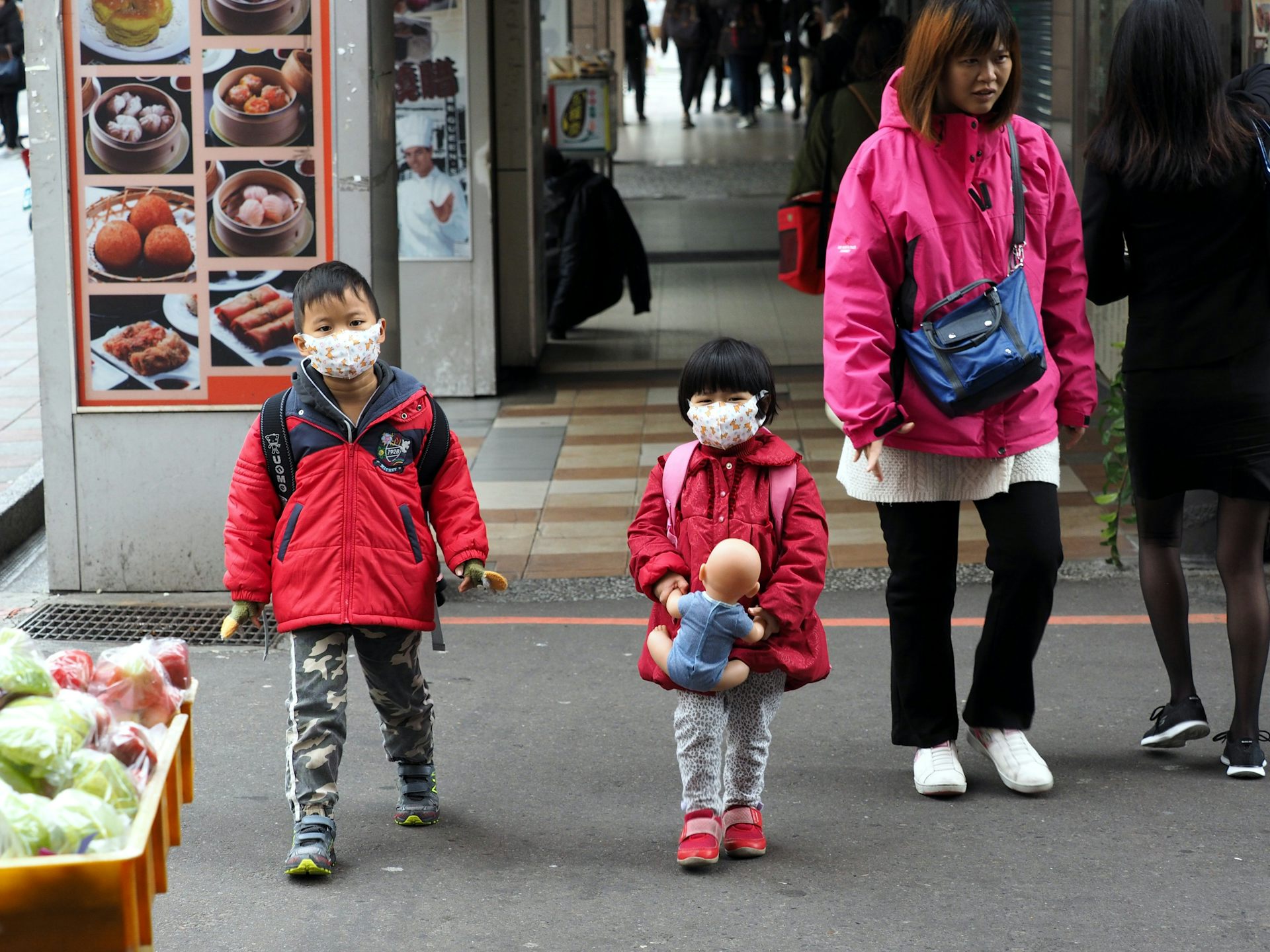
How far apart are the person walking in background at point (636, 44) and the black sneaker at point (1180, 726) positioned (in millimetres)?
25461

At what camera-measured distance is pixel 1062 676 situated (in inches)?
195

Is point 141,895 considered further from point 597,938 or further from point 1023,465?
point 1023,465

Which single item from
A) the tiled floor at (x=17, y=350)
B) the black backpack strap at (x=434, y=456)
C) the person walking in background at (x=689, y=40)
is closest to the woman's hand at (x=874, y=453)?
the black backpack strap at (x=434, y=456)

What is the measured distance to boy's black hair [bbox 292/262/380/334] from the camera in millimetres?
3596

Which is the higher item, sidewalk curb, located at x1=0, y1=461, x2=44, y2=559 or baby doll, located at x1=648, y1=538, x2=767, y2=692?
baby doll, located at x1=648, y1=538, x2=767, y2=692

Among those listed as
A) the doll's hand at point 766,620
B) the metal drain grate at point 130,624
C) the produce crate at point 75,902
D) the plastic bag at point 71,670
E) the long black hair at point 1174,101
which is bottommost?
the metal drain grate at point 130,624

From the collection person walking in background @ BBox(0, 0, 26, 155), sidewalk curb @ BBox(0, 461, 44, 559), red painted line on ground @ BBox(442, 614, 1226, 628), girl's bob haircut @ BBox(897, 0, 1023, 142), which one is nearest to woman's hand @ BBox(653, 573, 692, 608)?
girl's bob haircut @ BBox(897, 0, 1023, 142)

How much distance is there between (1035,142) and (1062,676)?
179 cm

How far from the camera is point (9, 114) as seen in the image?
67.7 ft

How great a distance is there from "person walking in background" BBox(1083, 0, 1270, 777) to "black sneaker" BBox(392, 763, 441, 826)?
1882 millimetres

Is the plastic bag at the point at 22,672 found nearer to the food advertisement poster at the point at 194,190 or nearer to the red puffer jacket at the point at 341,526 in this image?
the red puffer jacket at the point at 341,526

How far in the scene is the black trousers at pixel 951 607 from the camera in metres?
3.85

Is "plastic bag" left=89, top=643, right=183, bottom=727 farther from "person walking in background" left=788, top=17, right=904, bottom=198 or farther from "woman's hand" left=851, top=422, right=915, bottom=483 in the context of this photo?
"person walking in background" left=788, top=17, right=904, bottom=198

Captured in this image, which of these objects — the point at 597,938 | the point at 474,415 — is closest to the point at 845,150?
the point at 474,415
